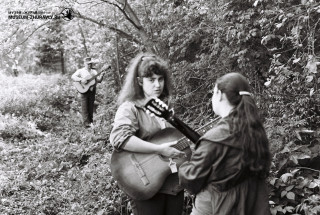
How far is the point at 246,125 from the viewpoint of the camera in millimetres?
2303

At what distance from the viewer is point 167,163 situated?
2.99m

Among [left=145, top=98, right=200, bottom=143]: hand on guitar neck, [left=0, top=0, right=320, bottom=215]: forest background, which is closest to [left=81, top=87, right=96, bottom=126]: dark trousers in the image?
[left=0, top=0, right=320, bottom=215]: forest background

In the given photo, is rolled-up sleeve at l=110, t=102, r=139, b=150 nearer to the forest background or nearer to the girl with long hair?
the girl with long hair

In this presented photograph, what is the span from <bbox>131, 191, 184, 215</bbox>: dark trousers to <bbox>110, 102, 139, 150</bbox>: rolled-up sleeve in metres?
0.45

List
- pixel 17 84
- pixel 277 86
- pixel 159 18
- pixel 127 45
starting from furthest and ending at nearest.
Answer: pixel 17 84
pixel 127 45
pixel 159 18
pixel 277 86

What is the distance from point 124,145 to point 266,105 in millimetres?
2976

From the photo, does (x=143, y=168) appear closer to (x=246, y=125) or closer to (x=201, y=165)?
(x=201, y=165)

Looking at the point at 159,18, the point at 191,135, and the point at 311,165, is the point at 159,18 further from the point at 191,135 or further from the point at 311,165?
the point at 191,135

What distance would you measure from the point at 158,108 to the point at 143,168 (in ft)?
2.02

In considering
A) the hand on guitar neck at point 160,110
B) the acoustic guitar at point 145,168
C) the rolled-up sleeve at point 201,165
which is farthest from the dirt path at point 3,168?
the rolled-up sleeve at point 201,165

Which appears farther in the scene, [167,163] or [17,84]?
[17,84]

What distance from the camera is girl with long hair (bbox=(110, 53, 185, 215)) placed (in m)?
2.86

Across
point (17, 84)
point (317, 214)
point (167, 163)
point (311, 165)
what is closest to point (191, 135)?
point (167, 163)

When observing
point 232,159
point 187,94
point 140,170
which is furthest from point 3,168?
point 232,159
